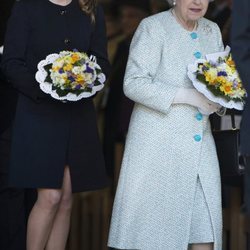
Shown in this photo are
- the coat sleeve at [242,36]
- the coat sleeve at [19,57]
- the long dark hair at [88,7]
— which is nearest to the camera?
the coat sleeve at [242,36]

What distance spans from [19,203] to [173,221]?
1.26m

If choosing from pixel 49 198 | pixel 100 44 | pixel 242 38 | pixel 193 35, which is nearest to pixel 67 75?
pixel 100 44

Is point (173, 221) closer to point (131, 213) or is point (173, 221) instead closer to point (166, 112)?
point (131, 213)

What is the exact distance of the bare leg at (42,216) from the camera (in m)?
5.26

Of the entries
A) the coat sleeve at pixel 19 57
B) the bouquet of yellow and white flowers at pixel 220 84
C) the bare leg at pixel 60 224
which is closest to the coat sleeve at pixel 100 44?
the coat sleeve at pixel 19 57

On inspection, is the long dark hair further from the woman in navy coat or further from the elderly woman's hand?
the elderly woman's hand

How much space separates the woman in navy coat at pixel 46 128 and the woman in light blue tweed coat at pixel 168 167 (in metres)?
0.27

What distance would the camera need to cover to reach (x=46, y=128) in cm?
525

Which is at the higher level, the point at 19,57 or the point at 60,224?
the point at 19,57

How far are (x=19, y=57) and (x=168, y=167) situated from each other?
0.96 m

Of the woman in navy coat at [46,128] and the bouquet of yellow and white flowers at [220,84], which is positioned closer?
the bouquet of yellow and white flowers at [220,84]

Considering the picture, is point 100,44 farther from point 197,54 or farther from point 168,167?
point 168,167

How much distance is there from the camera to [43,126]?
5.25 meters

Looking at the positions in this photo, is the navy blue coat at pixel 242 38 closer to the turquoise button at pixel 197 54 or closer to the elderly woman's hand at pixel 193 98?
the elderly woman's hand at pixel 193 98
